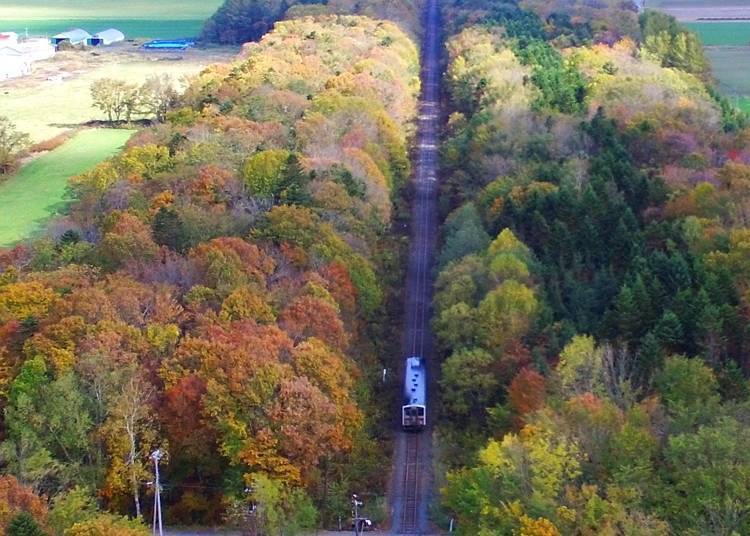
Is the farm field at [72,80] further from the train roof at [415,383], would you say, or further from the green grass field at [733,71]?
the green grass field at [733,71]

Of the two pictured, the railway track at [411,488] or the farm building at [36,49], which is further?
the farm building at [36,49]

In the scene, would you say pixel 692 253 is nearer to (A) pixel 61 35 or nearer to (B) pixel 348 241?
(B) pixel 348 241

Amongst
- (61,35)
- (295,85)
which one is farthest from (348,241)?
(61,35)

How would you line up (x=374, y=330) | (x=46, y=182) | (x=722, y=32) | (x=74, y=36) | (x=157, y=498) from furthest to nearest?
(x=74, y=36) < (x=722, y=32) < (x=46, y=182) < (x=374, y=330) < (x=157, y=498)

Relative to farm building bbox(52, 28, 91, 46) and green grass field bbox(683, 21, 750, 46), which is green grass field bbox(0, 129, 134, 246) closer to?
farm building bbox(52, 28, 91, 46)

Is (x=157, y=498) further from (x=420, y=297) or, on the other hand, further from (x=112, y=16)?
(x=112, y=16)

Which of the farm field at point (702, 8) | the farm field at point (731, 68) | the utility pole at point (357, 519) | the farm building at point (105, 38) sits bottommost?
the utility pole at point (357, 519)

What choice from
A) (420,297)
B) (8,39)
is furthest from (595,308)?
(8,39)

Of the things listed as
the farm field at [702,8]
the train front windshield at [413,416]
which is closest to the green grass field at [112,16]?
the farm field at [702,8]
